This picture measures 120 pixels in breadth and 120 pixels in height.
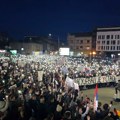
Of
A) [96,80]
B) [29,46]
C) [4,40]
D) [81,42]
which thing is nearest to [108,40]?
[81,42]

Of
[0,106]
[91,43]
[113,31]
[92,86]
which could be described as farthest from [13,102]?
[91,43]

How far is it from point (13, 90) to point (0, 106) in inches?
136

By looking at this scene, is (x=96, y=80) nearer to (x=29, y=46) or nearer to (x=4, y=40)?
(x=29, y=46)

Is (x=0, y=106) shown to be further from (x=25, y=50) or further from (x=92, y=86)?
(x=25, y=50)

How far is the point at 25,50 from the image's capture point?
330ft

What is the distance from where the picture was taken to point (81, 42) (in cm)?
10419

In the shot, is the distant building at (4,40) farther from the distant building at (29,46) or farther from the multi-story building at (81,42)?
the multi-story building at (81,42)

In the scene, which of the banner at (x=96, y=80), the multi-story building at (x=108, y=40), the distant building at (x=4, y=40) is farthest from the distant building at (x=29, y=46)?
the banner at (x=96, y=80)

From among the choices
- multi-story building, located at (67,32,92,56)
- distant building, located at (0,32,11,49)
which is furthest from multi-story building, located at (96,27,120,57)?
distant building, located at (0,32,11,49)

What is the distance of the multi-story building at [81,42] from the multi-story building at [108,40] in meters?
4.41

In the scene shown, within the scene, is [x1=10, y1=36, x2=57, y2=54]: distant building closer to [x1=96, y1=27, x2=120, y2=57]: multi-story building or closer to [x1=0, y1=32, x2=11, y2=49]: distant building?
[x1=0, y1=32, x2=11, y2=49]: distant building

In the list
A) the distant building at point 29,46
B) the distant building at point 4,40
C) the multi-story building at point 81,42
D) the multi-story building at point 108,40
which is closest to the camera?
the multi-story building at point 108,40

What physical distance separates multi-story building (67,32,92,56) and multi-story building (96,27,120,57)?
4409 millimetres

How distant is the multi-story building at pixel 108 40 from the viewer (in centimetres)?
9394
